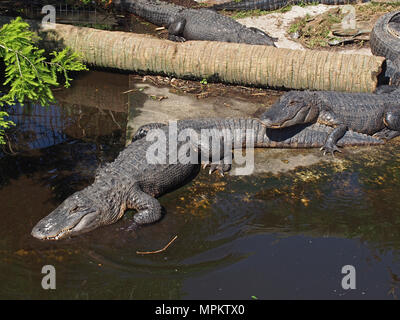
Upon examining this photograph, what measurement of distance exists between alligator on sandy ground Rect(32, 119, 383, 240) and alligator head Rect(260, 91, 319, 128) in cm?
18

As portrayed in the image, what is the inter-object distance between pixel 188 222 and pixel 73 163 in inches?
71.1

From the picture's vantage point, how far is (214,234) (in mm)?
4984

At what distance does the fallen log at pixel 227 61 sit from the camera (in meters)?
7.72

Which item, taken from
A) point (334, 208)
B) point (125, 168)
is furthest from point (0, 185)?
point (334, 208)

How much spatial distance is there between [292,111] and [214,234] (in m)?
2.38

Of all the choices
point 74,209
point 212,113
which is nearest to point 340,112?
point 212,113

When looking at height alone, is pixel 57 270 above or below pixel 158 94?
below

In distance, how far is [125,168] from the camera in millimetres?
5375

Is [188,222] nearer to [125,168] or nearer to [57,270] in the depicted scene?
[125,168]

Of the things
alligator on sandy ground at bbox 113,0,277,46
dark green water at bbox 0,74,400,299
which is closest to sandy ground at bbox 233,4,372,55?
alligator on sandy ground at bbox 113,0,277,46

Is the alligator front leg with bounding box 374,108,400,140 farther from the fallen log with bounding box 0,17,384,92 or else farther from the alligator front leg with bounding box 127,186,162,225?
the alligator front leg with bounding box 127,186,162,225

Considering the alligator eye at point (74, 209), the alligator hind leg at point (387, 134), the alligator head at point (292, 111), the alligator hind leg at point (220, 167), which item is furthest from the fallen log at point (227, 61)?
the alligator eye at point (74, 209)
